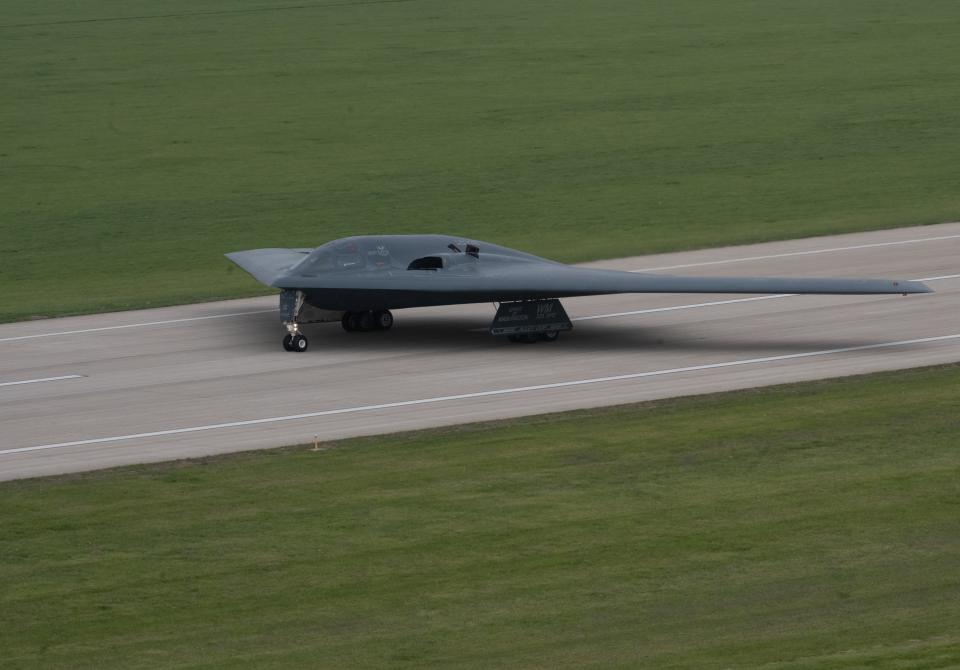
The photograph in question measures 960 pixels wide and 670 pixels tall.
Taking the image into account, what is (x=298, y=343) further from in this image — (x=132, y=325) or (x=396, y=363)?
(x=132, y=325)

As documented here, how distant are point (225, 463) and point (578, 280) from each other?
7.94m

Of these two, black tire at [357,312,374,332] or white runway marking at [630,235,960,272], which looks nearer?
black tire at [357,312,374,332]

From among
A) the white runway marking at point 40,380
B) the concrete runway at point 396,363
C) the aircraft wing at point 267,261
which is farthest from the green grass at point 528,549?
the aircraft wing at point 267,261

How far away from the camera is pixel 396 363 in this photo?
27516 millimetres

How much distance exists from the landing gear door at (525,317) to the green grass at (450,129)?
8164 mm

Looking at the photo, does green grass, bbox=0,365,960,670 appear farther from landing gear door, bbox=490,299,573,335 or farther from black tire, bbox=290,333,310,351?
black tire, bbox=290,333,310,351

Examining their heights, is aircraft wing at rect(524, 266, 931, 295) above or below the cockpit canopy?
above

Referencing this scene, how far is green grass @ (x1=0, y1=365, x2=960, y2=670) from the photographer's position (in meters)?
15.1

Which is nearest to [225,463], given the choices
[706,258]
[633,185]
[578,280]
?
[578,280]

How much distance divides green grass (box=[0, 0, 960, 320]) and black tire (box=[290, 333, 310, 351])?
621 centimetres

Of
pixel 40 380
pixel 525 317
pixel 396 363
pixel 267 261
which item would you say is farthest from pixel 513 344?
pixel 40 380

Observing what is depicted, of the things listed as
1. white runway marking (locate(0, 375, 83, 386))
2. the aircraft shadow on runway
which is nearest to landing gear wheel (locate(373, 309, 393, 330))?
the aircraft shadow on runway

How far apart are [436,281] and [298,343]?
2661mm

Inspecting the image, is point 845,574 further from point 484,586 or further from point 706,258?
point 706,258
